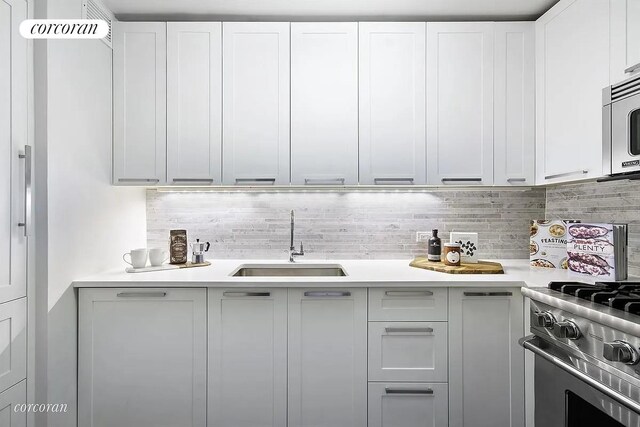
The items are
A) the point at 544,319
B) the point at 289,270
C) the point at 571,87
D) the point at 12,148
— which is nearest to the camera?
the point at 544,319

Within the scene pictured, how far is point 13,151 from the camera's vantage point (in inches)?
64.0

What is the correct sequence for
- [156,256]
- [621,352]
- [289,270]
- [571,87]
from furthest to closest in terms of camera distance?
[289,270] → [156,256] → [571,87] → [621,352]

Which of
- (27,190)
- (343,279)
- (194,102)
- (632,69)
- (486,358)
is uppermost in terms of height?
(194,102)

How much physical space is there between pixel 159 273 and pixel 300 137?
116 cm

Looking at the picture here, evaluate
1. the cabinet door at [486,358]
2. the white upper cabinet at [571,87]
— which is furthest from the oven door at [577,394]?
the white upper cabinet at [571,87]

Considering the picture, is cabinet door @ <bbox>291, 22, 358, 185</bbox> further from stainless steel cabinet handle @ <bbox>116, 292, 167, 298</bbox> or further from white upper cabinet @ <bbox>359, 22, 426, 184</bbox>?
stainless steel cabinet handle @ <bbox>116, 292, 167, 298</bbox>

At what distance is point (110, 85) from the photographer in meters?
2.33

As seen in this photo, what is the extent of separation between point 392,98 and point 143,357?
2.05m

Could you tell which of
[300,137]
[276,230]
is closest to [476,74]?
[300,137]

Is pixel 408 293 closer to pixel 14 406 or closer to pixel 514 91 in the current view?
pixel 514 91

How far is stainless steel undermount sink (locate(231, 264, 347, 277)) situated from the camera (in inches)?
100

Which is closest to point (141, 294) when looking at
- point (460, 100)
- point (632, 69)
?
point (460, 100)

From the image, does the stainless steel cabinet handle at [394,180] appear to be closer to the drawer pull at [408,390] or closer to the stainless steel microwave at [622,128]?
the stainless steel microwave at [622,128]

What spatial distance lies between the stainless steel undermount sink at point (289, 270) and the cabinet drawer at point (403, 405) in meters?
0.82
